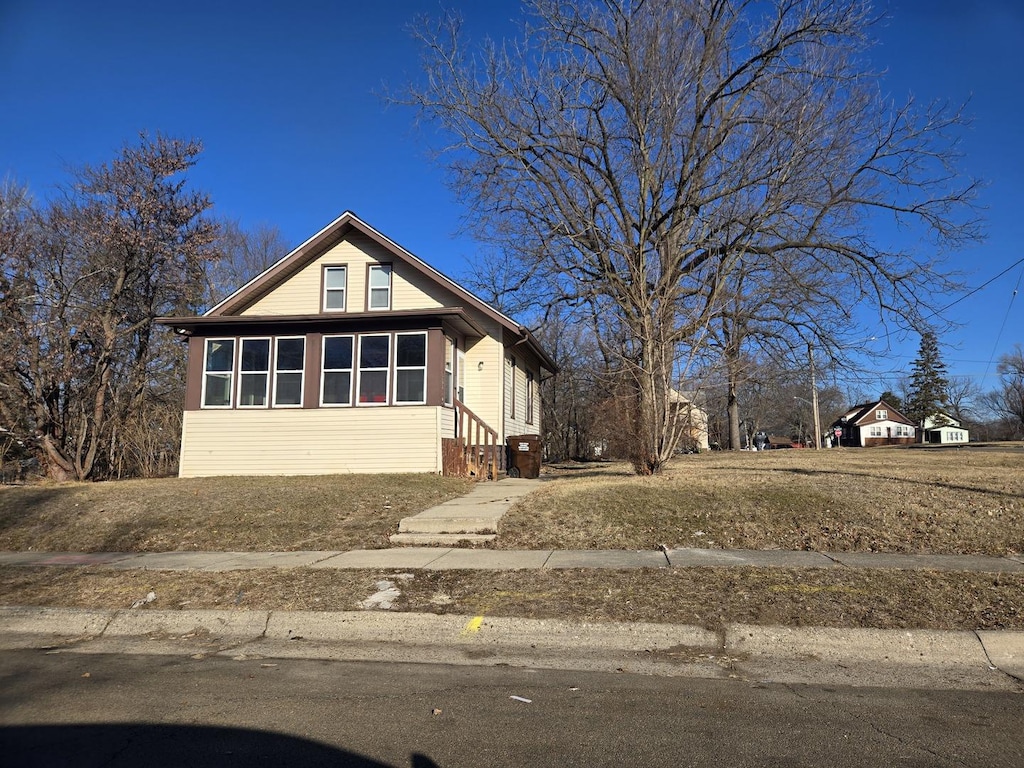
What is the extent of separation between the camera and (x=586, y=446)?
3509 centimetres

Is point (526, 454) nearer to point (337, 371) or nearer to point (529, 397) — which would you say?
point (337, 371)

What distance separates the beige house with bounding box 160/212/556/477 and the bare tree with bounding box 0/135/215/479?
3080 millimetres

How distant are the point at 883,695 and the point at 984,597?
2307 mm

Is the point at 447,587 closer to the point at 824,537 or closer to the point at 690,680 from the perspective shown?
the point at 690,680

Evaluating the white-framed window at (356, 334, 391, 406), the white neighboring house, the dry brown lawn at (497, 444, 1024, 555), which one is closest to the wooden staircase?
the white-framed window at (356, 334, 391, 406)

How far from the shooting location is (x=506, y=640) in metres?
5.96

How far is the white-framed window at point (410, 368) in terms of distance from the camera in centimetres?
1662

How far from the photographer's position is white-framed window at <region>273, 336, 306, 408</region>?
17359 millimetres

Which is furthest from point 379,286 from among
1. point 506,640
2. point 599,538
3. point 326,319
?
point 506,640

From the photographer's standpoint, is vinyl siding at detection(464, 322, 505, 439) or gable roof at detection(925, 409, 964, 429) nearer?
vinyl siding at detection(464, 322, 505, 439)

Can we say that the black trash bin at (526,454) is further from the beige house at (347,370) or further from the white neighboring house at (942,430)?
the white neighboring house at (942,430)

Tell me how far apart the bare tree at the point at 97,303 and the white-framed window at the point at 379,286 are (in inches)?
271

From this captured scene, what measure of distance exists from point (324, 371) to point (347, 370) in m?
0.61

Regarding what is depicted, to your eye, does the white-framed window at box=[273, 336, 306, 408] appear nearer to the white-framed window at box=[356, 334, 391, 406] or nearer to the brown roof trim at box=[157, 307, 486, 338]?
the brown roof trim at box=[157, 307, 486, 338]
